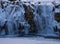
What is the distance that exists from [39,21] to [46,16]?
11 cm

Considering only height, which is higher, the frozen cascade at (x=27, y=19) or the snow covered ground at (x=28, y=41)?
the frozen cascade at (x=27, y=19)

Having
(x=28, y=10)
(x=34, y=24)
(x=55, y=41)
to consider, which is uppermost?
(x=28, y=10)

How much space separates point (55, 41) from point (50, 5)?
443mm

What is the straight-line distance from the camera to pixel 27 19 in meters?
2.57

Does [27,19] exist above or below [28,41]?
above

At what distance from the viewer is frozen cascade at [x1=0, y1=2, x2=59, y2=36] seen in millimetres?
2545

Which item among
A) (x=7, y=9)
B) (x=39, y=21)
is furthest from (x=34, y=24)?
(x=7, y=9)

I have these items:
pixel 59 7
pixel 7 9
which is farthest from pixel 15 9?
pixel 59 7

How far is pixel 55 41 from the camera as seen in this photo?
2492 millimetres

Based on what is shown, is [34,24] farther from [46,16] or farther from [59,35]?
[59,35]

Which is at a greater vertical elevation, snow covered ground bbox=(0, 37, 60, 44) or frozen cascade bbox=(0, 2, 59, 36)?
frozen cascade bbox=(0, 2, 59, 36)

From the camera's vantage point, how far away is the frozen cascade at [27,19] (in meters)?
2.54

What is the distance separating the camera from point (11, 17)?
8.46 feet

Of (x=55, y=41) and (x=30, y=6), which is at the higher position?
(x=30, y=6)
